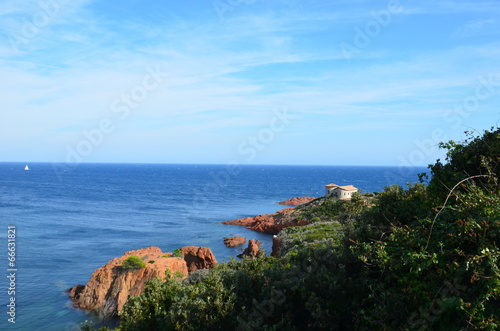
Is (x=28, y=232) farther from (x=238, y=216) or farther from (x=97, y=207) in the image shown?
(x=238, y=216)

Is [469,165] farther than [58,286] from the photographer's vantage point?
No

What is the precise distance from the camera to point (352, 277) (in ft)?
40.2

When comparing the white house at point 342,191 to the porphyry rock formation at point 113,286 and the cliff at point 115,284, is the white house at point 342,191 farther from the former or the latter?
the porphyry rock formation at point 113,286

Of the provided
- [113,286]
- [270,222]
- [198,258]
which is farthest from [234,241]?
[113,286]

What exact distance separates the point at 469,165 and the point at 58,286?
1546 inches

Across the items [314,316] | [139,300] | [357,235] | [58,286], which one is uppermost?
[357,235]

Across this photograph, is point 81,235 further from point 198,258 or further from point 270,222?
point 270,222

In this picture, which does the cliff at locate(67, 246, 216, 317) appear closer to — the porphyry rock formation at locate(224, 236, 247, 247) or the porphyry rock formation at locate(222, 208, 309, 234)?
the porphyry rock formation at locate(224, 236, 247, 247)

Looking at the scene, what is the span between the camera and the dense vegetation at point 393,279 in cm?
840

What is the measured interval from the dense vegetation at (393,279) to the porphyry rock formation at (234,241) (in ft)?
135

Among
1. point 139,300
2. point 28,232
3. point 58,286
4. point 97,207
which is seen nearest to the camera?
point 139,300

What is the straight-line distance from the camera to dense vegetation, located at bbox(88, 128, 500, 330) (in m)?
8.40

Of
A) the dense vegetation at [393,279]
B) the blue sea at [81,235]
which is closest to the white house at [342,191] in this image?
the blue sea at [81,235]

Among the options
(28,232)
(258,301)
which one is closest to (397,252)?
(258,301)
